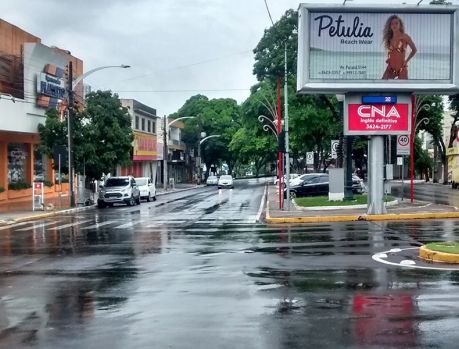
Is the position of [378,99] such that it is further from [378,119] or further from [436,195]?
[436,195]

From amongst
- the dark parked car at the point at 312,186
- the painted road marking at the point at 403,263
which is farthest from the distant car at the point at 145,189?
the painted road marking at the point at 403,263

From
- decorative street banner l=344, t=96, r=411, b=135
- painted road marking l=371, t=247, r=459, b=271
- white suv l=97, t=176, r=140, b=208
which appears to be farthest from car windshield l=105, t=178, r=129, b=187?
painted road marking l=371, t=247, r=459, b=271

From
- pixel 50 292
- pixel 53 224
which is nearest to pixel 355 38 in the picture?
pixel 53 224

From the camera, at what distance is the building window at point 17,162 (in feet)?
134

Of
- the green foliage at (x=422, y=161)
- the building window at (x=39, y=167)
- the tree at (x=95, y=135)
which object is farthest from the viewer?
the green foliage at (x=422, y=161)

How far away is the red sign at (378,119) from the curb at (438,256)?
40.6 ft

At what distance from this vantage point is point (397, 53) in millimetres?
24797

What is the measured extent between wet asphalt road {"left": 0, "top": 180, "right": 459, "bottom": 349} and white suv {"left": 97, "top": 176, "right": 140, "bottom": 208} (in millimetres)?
19199

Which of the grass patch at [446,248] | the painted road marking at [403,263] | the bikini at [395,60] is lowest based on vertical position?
the painted road marking at [403,263]

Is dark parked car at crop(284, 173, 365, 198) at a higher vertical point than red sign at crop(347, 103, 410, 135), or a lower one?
lower

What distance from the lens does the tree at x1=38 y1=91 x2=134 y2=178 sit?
36.8 m

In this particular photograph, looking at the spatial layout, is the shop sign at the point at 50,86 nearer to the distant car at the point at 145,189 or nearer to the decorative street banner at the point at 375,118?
the distant car at the point at 145,189

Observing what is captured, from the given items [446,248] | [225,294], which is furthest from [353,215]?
[225,294]

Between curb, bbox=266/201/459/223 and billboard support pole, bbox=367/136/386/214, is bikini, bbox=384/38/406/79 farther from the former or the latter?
curb, bbox=266/201/459/223
